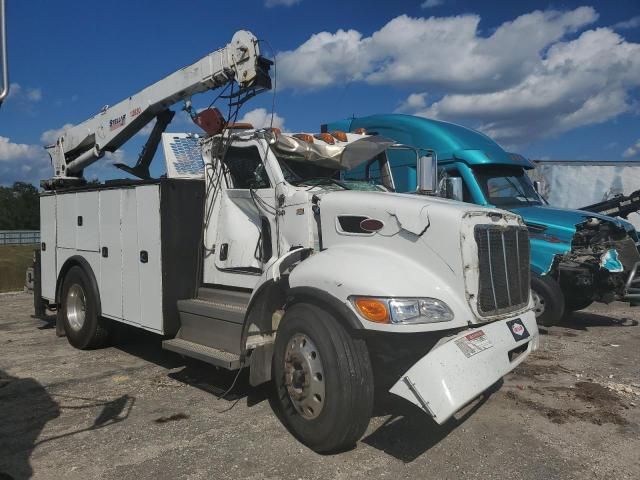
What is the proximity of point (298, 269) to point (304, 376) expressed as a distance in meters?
0.81

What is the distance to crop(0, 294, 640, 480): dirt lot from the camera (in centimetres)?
388

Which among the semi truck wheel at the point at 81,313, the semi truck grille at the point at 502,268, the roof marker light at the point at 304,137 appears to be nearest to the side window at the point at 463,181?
the roof marker light at the point at 304,137

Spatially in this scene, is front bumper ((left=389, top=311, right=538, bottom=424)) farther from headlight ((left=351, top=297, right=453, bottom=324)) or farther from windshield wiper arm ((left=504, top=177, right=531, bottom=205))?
windshield wiper arm ((left=504, top=177, right=531, bottom=205))

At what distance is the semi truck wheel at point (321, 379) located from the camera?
12.4ft

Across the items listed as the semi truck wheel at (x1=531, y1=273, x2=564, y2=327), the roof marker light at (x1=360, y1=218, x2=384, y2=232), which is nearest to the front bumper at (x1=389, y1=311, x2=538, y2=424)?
the roof marker light at (x1=360, y1=218, x2=384, y2=232)

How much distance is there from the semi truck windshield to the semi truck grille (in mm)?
4459

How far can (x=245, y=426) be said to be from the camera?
4.63m

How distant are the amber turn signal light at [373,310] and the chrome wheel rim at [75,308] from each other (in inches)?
193

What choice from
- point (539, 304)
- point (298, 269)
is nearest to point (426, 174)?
point (298, 269)

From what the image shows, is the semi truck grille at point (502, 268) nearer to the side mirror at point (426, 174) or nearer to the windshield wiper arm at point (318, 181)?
the side mirror at point (426, 174)

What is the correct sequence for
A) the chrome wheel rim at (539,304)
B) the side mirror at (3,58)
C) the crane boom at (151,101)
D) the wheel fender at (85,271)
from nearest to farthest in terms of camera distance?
the side mirror at (3,58)
the crane boom at (151,101)
the wheel fender at (85,271)
the chrome wheel rim at (539,304)

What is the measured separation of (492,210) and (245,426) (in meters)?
2.69

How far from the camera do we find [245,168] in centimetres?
565

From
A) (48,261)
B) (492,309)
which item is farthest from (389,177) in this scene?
(48,261)
